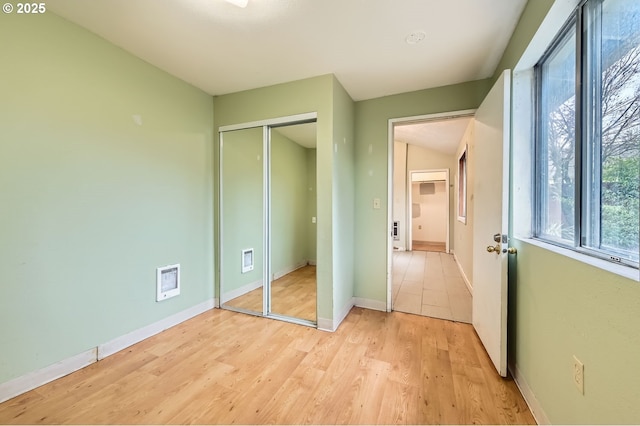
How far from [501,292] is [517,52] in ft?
5.32

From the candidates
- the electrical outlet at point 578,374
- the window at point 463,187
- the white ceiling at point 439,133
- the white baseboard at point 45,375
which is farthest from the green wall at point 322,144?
the window at point 463,187

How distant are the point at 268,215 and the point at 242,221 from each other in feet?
1.84

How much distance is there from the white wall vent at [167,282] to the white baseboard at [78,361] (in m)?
0.23

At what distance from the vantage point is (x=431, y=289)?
11.4 feet

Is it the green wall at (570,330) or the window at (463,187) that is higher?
the window at (463,187)

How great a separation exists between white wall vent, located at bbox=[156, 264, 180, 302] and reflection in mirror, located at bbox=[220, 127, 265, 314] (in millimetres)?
524

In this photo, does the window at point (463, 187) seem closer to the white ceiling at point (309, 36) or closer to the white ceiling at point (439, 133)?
the white ceiling at point (439, 133)

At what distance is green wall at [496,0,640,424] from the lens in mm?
782

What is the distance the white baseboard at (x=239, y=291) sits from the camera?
290 centimetres

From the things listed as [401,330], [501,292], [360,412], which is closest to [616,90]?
[501,292]

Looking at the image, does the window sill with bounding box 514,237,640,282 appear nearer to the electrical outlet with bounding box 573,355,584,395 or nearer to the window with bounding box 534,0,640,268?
the window with bounding box 534,0,640,268

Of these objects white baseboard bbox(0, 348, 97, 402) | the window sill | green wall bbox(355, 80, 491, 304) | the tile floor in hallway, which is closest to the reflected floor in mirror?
green wall bbox(355, 80, 491, 304)

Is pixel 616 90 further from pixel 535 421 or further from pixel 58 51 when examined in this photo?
pixel 58 51

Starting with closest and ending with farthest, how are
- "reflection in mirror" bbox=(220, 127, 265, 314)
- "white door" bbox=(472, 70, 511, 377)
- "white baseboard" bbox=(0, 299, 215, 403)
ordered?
"white baseboard" bbox=(0, 299, 215, 403)
"white door" bbox=(472, 70, 511, 377)
"reflection in mirror" bbox=(220, 127, 265, 314)
